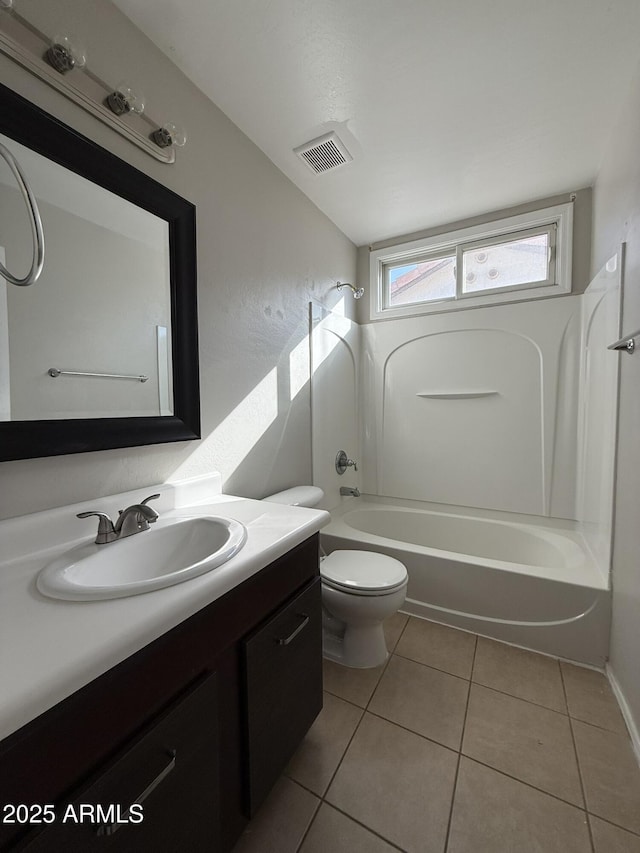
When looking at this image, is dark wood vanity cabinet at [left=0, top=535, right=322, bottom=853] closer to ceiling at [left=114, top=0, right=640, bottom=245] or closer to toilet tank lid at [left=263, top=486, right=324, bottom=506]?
toilet tank lid at [left=263, top=486, right=324, bottom=506]

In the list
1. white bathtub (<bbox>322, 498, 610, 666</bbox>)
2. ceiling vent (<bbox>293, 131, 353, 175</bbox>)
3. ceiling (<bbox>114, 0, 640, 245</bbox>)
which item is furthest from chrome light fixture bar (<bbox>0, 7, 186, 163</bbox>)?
white bathtub (<bbox>322, 498, 610, 666</bbox>)

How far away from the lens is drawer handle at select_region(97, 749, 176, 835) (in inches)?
21.3

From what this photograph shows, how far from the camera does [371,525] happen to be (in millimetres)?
2643

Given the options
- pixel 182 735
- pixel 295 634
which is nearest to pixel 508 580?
pixel 295 634

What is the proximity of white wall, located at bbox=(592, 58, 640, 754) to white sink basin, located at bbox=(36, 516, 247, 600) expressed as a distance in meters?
1.45

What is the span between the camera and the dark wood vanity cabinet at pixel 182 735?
485 mm

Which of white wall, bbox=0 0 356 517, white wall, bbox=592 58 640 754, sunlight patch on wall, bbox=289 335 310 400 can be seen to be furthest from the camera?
sunlight patch on wall, bbox=289 335 310 400

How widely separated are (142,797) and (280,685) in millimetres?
441

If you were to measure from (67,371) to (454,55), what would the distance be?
177 centimetres

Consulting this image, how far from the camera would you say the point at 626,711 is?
1.32m

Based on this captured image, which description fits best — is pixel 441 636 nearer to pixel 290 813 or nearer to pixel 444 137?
pixel 290 813

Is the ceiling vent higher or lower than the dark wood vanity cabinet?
higher

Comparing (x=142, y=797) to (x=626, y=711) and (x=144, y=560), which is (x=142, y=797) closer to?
(x=144, y=560)

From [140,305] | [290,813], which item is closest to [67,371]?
[140,305]
